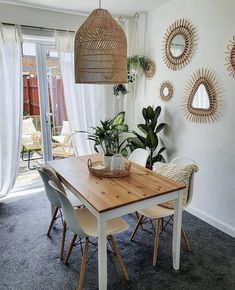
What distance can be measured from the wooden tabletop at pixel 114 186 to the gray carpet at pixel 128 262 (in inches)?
28.7

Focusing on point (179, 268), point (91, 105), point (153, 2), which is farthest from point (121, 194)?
point (153, 2)

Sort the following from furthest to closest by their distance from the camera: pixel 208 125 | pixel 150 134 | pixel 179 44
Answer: pixel 150 134, pixel 179 44, pixel 208 125

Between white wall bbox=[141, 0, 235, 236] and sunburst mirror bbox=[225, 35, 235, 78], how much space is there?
0.16ft

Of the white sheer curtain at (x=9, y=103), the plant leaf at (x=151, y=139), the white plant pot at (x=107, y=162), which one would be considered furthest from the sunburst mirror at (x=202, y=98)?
the white sheer curtain at (x=9, y=103)

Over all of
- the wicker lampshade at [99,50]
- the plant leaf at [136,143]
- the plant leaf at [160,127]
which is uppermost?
the wicker lampshade at [99,50]

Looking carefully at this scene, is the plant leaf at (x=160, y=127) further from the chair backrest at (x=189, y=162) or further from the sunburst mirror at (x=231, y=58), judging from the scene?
the sunburst mirror at (x=231, y=58)

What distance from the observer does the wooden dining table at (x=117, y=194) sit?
5.37 ft

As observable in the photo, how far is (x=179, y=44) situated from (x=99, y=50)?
4.90 ft

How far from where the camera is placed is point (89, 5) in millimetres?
3145

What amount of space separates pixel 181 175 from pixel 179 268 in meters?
0.79

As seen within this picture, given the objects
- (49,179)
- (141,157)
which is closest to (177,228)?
(141,157)

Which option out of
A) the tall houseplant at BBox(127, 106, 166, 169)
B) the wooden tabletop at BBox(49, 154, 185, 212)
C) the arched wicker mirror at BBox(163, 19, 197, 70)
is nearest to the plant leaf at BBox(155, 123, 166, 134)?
the tall houseplant at BBox(127, 106, 166, 169)

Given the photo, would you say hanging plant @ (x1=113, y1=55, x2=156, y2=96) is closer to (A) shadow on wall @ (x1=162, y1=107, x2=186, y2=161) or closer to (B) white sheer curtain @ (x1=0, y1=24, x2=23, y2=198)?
(A) shadow on wall @ (x1=162, y1=107, x2=186, y2=161)

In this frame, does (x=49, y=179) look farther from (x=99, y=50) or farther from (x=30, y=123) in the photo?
(x=30, y=123)
